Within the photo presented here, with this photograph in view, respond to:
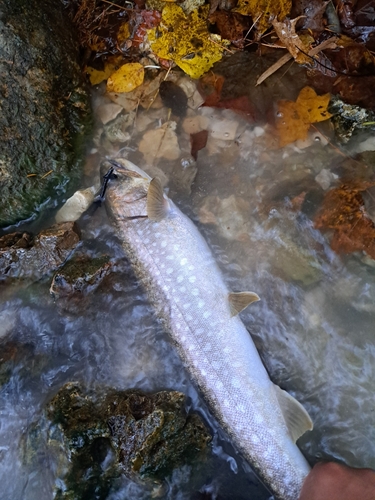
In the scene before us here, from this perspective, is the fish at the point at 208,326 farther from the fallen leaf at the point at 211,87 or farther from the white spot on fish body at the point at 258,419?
the fallen leaf at the point at 211,87

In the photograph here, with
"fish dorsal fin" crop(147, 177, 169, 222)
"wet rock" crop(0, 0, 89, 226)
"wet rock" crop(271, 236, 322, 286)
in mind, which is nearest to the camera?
"fish dorsal fin" crop(147, 177, 169, 222)

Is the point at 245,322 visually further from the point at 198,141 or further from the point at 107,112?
the point at 107,112

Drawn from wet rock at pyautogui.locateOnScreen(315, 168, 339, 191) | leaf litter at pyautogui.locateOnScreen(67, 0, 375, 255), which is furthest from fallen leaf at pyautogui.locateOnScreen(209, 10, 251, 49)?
wet rock at pyautogui.locateOnScreen(315, 168, 339, 191)

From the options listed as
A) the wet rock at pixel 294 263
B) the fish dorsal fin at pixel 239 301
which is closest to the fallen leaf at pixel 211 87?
the wet rock at pixel 294 263

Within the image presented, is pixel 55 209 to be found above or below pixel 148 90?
below

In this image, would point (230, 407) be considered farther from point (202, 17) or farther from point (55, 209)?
point (202, 17)

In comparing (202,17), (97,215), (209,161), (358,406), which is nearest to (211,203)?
(209,161)

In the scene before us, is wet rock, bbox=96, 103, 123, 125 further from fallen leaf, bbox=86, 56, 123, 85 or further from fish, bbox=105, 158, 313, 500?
A: fish, bbox=105, 158, 313, 500

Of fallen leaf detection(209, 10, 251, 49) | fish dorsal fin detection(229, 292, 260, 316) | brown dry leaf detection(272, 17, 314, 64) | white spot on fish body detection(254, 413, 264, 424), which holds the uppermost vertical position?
fallen leaf detection(209, 10, 251, 49)
